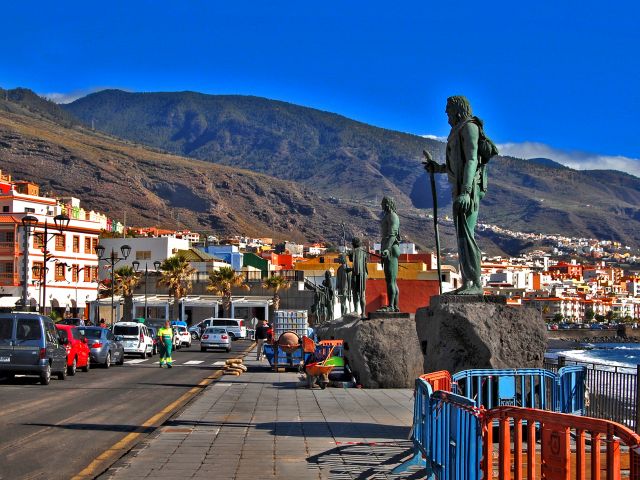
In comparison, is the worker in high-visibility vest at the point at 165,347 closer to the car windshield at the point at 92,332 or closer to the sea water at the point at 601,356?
the car windshield at the point at 92,332

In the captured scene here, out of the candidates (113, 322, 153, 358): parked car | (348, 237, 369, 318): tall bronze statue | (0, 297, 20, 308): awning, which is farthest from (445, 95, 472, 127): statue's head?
(0, 297, 20, 308): awning

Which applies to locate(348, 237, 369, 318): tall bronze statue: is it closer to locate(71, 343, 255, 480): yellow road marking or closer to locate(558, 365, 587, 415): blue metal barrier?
locate(71, 343, 255, 480): yellow road marking

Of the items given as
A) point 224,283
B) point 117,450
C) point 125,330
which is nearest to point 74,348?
point 125,330

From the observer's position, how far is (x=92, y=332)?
32.0 meters

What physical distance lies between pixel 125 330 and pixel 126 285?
4111cm

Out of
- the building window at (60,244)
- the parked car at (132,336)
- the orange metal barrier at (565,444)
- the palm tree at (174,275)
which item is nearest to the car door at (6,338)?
the parked car at (132,336)

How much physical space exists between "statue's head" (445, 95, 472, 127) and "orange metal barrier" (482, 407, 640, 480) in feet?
21.9

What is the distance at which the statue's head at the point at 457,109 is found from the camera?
12.7 meters

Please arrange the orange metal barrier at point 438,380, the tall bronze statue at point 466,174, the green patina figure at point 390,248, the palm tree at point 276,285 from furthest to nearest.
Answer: the palm tree at point 276,285, the green patina figure at point 390,248, the tall bronze statue at point 466,174, the orange metal barrier at point 438,380

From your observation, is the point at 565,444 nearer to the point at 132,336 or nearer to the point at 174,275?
the point at 132,336

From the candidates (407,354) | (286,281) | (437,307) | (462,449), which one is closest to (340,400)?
(407,354)

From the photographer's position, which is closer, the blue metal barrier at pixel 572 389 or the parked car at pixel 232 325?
the blue metal barrier at pixel 572 389

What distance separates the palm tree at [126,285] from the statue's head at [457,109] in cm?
6688

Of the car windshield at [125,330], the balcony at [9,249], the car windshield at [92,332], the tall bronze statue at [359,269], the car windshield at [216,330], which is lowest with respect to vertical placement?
the car windshield at [216,330]
